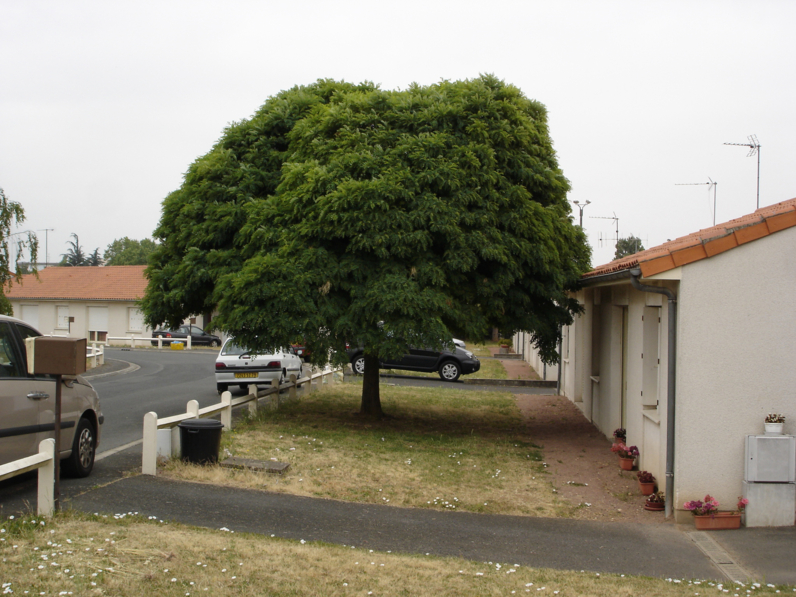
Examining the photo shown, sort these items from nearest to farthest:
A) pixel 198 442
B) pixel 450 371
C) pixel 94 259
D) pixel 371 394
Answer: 1. pixel 198 442
2. pixel 371 394
3. pixel 450 371
4. pixel 94 259

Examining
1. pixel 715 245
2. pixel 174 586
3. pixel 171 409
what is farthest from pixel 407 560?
pixel 171 409

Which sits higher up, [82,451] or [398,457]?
[82,451]

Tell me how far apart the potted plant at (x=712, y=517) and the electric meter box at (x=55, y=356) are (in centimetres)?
593

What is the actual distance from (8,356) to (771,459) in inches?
292

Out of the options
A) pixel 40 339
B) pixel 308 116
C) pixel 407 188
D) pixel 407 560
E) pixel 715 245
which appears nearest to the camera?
pixel 407 560

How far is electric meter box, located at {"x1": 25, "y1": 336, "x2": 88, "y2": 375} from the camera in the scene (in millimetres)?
5996

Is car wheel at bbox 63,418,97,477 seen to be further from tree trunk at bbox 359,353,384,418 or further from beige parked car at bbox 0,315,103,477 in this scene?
tree trunk at bbox 359,353,384,418

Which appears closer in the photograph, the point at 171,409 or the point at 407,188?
the point at 407,188

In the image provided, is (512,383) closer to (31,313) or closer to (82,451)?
(82,451)

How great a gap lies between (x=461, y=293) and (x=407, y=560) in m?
5.83

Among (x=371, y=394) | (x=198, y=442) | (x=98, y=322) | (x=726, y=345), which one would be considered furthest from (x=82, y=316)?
(x=726, y=345)

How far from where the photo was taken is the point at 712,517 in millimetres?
6891

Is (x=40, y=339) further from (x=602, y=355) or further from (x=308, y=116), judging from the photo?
(x=602, y=355)

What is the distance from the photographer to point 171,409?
47.0 feet
